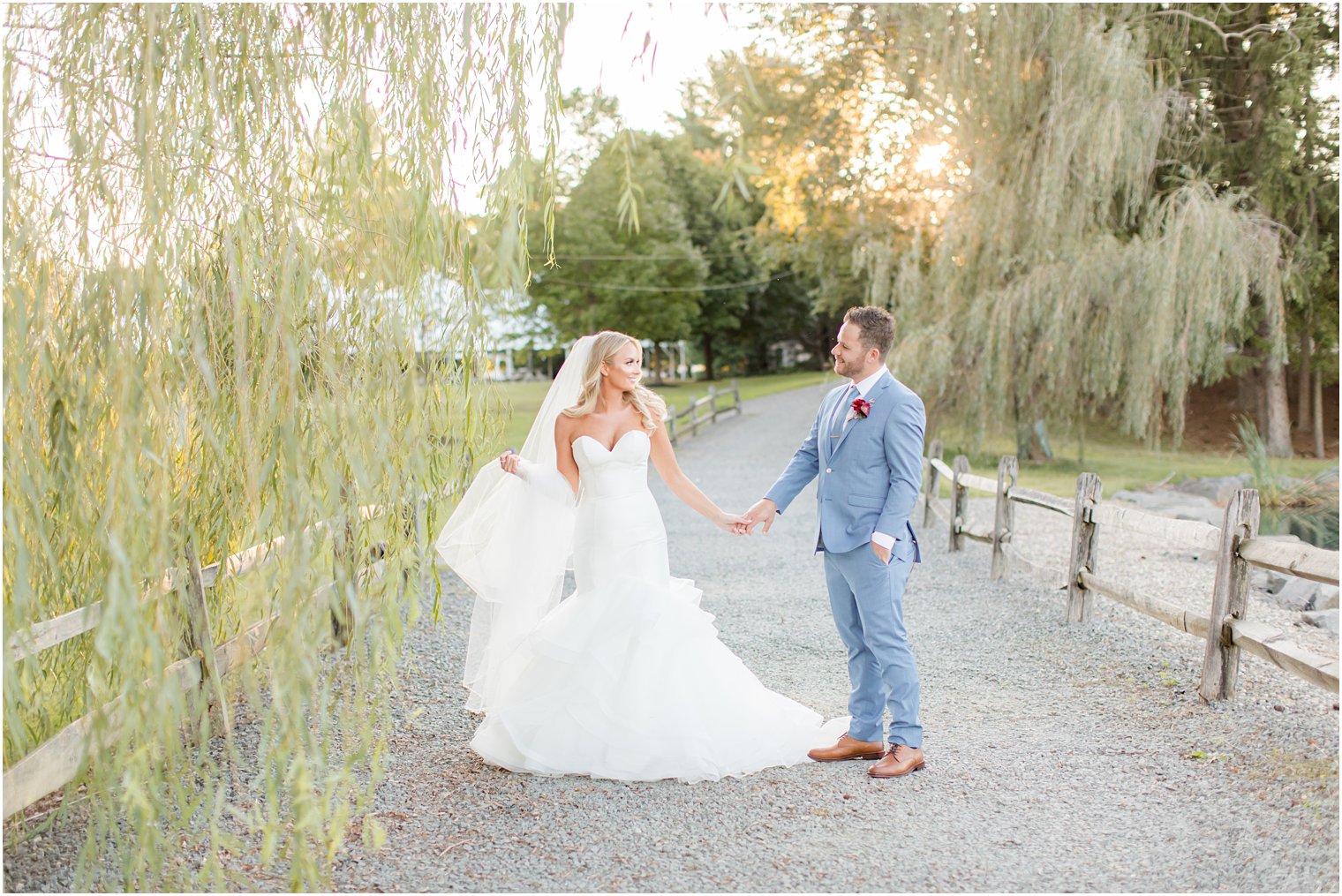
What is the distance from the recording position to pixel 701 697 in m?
4.25

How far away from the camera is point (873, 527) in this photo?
412 centimetres

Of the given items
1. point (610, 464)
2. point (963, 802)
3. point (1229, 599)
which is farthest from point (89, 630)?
point (1229, 599)

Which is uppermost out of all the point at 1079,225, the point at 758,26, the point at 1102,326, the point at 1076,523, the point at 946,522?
the point at 758,26

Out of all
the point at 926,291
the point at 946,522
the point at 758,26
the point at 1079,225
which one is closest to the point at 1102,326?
the point at 1079,225

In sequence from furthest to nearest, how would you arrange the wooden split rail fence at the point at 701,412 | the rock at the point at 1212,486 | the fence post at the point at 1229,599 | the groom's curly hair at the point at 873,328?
the wooden split rail fence at the point at 701,412, the rock at the point at 1212,486, the fence post at the point at 1229,599, the groom's curly hair at the point at 873,328

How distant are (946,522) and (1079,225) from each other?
198 inches

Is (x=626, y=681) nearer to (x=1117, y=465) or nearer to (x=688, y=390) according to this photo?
(x=1117, y=465)

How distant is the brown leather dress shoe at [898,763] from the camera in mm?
4109

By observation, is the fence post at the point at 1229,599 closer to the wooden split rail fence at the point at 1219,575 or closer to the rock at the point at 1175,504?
the wooden split rail fence at the point at 1219,575

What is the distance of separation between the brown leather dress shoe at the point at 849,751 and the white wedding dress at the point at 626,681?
7cm

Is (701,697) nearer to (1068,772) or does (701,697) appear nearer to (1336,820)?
(1068,772)

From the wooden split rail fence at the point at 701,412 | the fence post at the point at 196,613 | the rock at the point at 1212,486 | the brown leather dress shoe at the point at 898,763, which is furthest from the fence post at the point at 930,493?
the fence post at the point at 196,613

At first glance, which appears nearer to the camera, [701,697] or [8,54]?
[8,54]

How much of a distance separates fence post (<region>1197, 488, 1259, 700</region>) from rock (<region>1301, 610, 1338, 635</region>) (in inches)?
112
